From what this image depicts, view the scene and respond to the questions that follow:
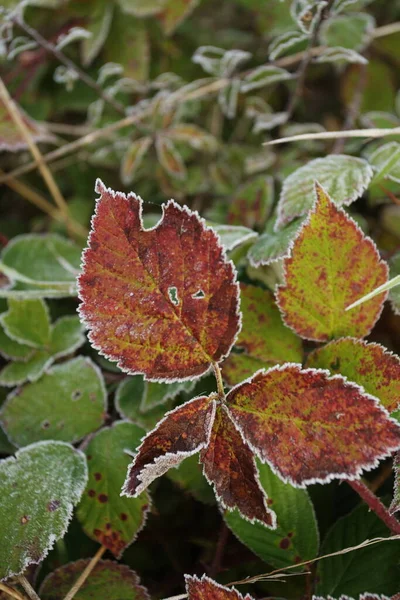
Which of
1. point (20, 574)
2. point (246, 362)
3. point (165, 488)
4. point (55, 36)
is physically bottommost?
point (165, 488)

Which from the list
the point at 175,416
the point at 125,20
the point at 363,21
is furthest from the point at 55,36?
the point at 175,416

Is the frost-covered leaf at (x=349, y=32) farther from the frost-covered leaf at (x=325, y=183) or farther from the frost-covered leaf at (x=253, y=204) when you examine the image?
the frost-covered leaf at (x=325, y=183)

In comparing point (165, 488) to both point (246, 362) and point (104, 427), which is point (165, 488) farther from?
point (246, 362)

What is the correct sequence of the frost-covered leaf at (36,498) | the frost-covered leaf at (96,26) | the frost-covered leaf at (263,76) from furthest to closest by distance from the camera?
the frost-covered leaf at (96,26)
the frost-covered leaf at (263,76)
the frost-covered leaf at (36,498)

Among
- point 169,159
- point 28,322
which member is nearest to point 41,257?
point 28,322

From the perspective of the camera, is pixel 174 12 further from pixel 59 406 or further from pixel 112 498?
pixel 112 498

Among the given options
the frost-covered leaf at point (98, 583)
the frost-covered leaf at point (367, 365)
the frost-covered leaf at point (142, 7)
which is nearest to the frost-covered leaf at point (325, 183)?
the frost-covered leaf at point (367, 365)
